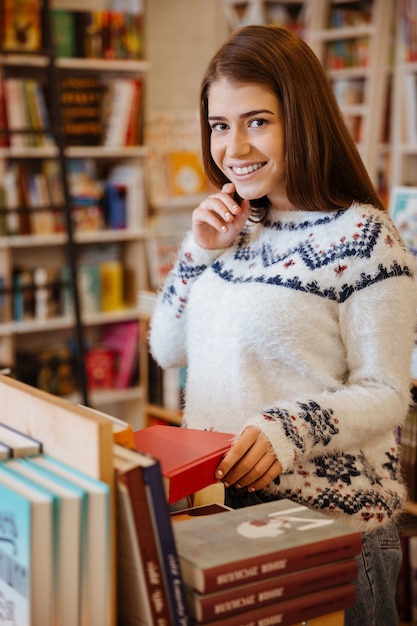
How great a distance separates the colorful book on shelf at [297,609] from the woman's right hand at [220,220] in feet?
2.41

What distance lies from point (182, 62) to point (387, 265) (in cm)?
327

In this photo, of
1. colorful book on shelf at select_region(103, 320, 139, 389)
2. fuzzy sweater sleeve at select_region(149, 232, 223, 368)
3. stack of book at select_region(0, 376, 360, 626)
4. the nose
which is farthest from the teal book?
colorful book on shelf at select_region(103, 320, 139, 389)

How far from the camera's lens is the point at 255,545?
3.13ft

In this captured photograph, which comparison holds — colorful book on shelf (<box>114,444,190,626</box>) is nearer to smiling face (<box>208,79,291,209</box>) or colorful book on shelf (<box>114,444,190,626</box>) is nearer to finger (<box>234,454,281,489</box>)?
finger (<box>234,454,281,489</box>)

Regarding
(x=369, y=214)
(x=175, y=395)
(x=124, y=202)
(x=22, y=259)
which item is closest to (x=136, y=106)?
(x=124, y=202)

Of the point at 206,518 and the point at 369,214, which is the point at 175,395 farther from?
the point at 206,518

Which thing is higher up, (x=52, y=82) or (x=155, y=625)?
(x=52, y=82)

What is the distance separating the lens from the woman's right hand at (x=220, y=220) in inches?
61.5

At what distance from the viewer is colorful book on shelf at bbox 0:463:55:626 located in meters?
0.87

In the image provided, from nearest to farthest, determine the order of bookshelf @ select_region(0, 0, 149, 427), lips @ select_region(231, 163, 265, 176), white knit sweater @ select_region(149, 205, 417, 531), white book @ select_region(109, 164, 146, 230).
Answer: white knit sweater @ select_region(149, 205, 417, 531) < lips @ select_region(231, 163, 265, 176) < bookshelf @ select_region(0, 0, 149, 427) < white book @ select_region(109, 164, 146, 230)

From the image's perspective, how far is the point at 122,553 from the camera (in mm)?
920

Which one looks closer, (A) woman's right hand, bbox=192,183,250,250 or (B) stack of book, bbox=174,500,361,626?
(B) stack of book, bbox=174,500,361,626

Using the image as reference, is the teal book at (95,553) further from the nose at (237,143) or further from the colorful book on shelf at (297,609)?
the nose at (237,143)

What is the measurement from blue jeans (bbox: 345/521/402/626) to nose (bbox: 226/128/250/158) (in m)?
0.63
